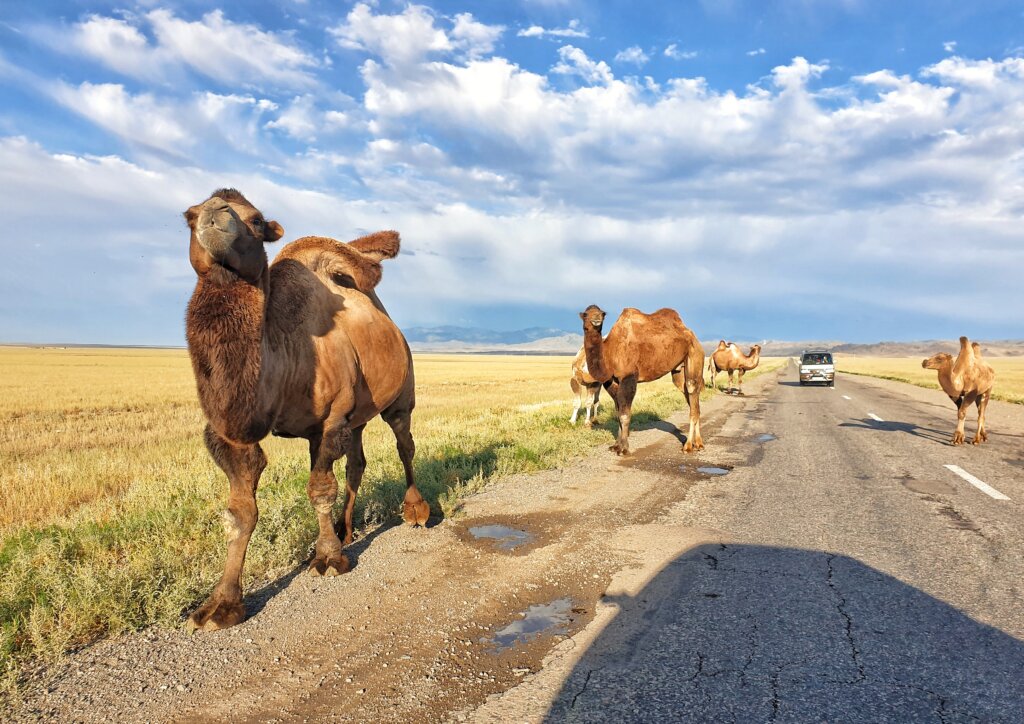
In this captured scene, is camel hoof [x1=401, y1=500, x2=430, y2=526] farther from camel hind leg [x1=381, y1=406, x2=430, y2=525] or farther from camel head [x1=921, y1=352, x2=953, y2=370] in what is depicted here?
camel head [x1=921, y1=352, x2=953, y2=370]

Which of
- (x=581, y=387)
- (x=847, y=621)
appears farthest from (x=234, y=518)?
(x=581, y=387)

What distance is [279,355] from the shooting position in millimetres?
3490

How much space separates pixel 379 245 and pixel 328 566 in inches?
108

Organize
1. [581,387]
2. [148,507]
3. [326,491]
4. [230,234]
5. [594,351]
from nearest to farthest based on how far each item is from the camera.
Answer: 1. [230,234]
2. [326,491]
3. [148,507]
4. [594,351]
5. [581,387]

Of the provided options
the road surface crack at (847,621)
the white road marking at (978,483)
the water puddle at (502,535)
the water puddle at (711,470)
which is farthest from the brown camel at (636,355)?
the road surface crack at (847,621)

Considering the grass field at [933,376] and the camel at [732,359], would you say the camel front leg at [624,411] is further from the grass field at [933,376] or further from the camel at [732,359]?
the grass field at [933,376]

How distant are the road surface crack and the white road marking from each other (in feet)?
12.1

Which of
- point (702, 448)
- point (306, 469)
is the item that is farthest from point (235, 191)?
point (702, 448)

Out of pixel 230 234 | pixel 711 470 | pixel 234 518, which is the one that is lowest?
pixel 711 470

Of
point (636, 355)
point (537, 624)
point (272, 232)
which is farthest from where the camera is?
point (636, 355)

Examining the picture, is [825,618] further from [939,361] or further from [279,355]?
[939,361]

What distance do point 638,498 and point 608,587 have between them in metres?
2.70

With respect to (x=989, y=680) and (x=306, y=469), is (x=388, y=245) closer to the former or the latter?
(x=306, y=469)

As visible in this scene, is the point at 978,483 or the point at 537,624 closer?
the point at 537,624
